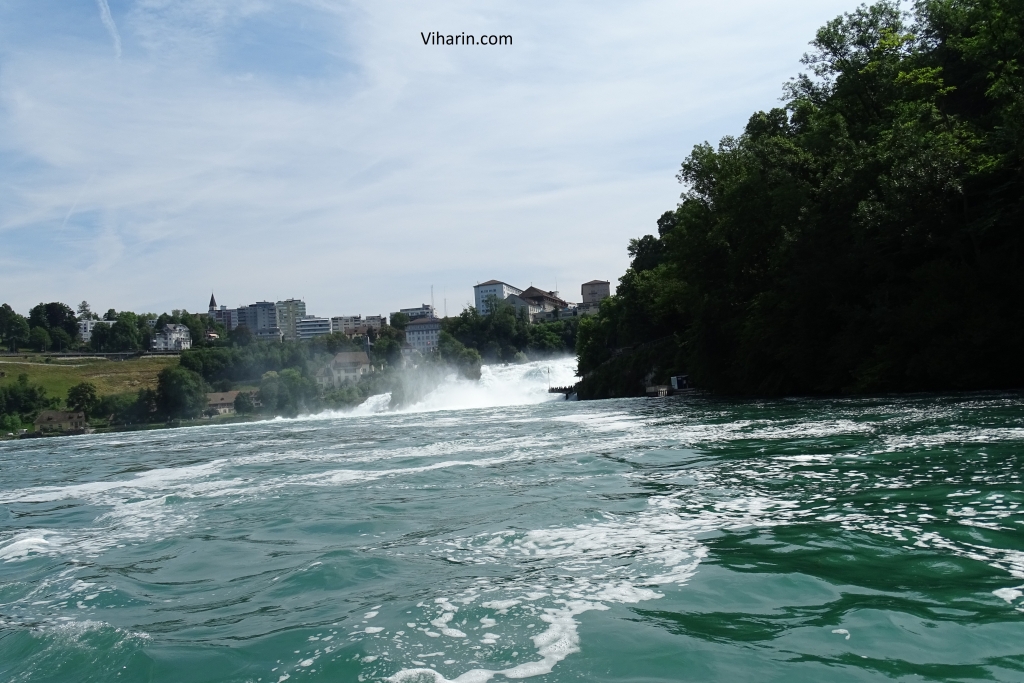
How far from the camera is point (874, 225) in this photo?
34094 mm

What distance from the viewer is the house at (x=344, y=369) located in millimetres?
152087

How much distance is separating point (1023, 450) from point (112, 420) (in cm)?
12375

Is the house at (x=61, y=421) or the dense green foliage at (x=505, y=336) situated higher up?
the dense green foliage at (x=505, y=336)

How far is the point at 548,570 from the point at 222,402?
129380 millimetres

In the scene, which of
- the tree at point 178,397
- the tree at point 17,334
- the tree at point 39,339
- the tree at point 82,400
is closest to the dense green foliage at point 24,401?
the tree at point 82,400

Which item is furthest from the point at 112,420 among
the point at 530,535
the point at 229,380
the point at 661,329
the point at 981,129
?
the point at 530,535

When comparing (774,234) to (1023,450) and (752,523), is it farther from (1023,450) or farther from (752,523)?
(752,523)

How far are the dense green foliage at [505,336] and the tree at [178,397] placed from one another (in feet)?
186

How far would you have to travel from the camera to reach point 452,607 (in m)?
7.08

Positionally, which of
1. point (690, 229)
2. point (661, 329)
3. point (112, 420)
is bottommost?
point (112, 420)

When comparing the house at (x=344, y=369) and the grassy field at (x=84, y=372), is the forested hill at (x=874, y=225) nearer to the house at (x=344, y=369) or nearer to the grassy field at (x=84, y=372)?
the house at (x=344, y=369)

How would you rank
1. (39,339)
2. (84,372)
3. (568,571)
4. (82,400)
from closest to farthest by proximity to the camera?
(568,571), (82,400), (84,372), (39,339)

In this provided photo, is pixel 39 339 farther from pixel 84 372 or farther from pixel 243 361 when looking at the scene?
pixel 243 361

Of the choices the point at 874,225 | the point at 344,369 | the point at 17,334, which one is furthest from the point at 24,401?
the point at 874,225
